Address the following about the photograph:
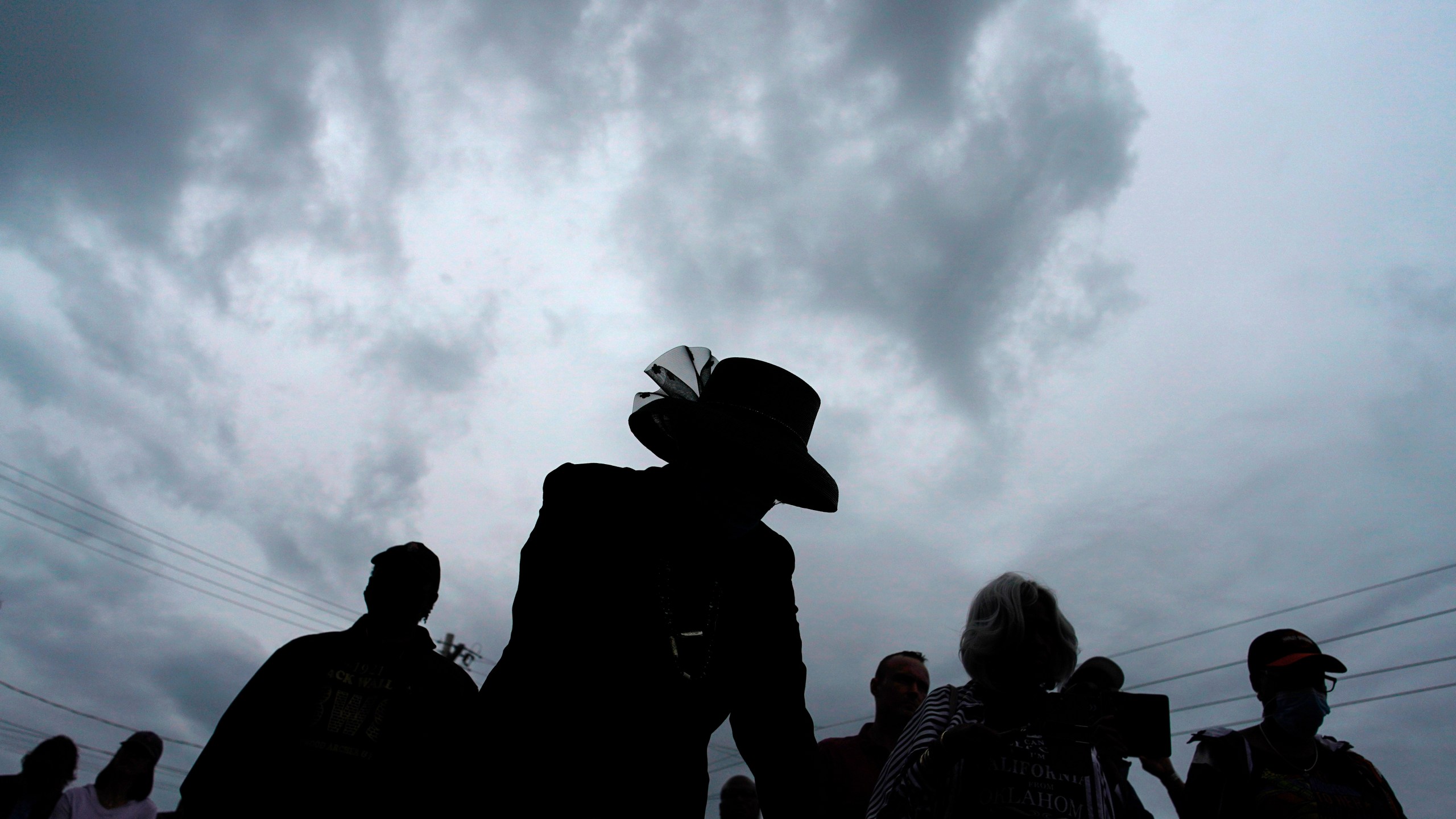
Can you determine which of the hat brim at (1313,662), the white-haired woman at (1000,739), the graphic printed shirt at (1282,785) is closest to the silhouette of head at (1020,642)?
the white-haired woman at (1000,739)

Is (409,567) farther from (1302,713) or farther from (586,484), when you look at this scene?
(1302,713)

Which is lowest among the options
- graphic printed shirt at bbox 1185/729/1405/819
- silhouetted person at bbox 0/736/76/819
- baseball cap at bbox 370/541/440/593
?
silhouetted person at bbox 0/736/76/819

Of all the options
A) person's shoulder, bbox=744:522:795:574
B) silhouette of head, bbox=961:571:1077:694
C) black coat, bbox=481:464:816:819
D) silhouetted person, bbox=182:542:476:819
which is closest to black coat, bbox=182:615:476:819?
silhouetted person, bbox=182:542:476:819

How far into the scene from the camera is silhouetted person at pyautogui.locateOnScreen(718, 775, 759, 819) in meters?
6.00

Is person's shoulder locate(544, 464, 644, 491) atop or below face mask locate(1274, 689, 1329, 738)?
below

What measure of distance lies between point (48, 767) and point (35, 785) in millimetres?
117

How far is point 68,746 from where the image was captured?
18.8 feet

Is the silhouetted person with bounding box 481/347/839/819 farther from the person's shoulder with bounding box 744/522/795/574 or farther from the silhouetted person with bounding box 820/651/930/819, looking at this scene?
the silhouetted person with bounding box 820/651/930/819

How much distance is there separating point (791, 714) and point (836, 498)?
2.01ft

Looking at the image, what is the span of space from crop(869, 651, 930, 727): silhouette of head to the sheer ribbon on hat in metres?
2.90

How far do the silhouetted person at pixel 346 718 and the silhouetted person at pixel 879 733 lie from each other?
2.10 meters

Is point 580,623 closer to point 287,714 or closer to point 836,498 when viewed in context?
point 836,498

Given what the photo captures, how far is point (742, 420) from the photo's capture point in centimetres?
230

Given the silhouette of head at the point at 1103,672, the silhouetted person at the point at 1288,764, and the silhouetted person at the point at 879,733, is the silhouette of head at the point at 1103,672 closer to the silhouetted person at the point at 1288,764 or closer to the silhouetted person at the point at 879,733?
the silhouetted person at the point at 1288,764
